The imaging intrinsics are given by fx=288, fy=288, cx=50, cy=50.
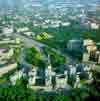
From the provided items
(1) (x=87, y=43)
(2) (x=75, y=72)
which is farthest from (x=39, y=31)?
(2) (x=75, y=72)

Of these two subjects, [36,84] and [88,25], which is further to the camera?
[88,25]

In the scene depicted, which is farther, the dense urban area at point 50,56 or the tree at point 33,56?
the tree at point 33,56

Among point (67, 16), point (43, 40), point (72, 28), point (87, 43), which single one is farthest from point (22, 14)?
point (87, 43)

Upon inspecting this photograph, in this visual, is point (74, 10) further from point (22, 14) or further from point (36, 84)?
point (36, 84)

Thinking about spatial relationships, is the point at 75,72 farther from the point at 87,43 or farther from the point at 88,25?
the point at 88,25

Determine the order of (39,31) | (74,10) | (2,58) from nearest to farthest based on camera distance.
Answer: (2,58) < (39,31) < (74,10)

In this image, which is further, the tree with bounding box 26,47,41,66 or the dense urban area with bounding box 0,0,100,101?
the tree with bounding box 26,47,41,66

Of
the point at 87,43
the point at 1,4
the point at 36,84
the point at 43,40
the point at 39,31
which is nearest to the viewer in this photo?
the point at 36,84
